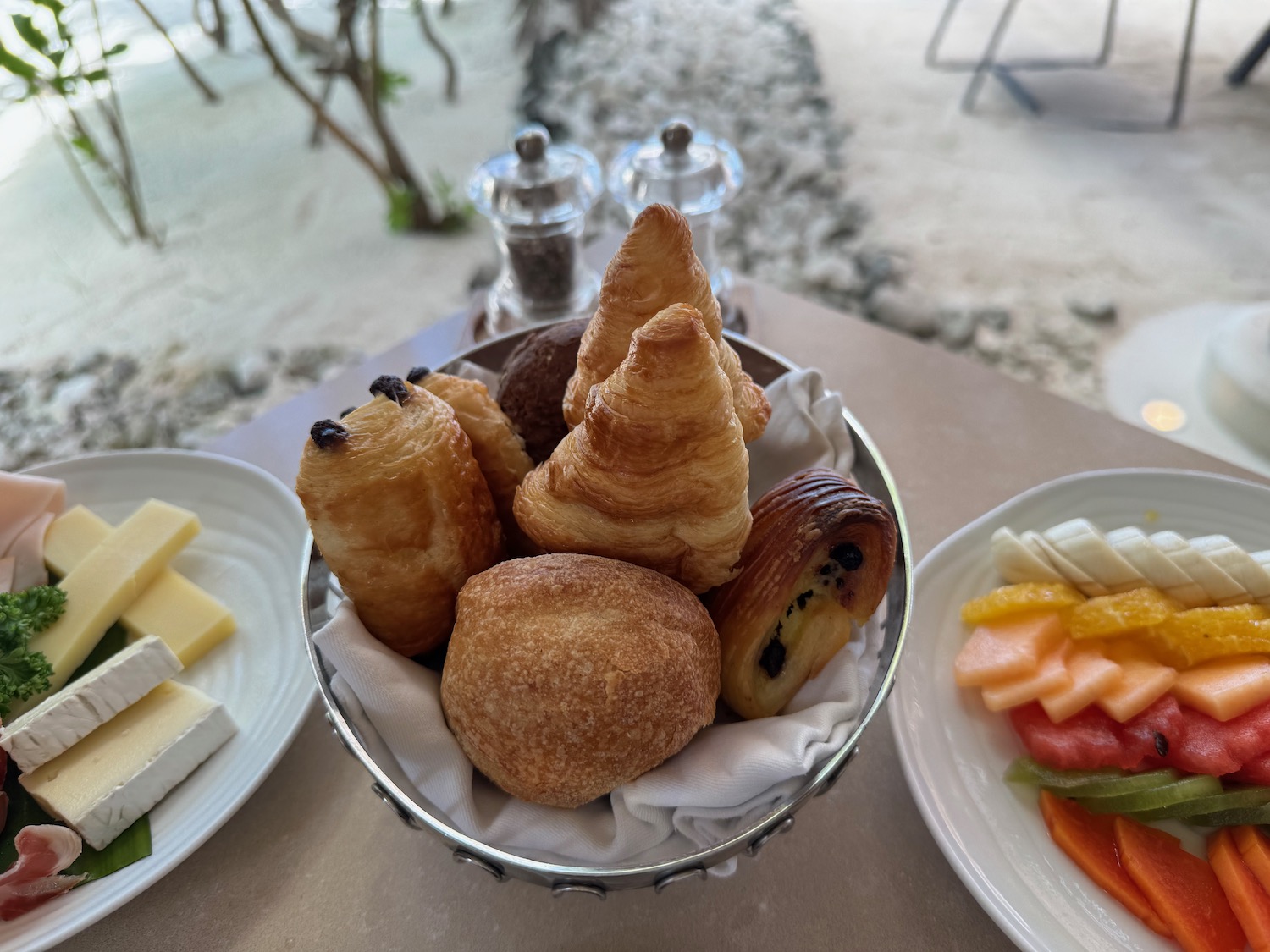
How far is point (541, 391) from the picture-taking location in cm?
64

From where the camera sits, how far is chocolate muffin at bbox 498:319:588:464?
0.64 m

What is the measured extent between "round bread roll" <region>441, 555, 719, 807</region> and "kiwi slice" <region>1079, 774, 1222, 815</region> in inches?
14.3

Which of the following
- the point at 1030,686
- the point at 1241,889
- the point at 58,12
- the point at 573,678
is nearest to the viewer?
the point at 573,678

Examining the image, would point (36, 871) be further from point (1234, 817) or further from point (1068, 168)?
point (1068, 168)

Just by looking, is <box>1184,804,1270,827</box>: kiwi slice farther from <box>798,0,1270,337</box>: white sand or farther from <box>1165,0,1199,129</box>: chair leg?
<box>1165,0,1199,129</box>: chair leg

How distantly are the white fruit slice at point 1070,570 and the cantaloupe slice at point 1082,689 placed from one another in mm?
79

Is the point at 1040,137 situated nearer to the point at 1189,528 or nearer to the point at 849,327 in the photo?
the point at 849,327

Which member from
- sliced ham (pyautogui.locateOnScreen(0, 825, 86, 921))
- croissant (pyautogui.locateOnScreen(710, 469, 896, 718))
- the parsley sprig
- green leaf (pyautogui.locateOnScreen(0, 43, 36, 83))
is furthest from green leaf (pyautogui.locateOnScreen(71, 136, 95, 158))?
croissant (pyautogui.locateOnScreen(710, 469, 896, 718))

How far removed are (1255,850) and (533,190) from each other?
3.24ft

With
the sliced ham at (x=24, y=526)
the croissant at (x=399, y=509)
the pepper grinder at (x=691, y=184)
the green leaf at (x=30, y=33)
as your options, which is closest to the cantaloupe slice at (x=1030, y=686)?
the croissant at (x=399, y=509)

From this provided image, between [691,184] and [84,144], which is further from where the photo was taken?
[84,144]

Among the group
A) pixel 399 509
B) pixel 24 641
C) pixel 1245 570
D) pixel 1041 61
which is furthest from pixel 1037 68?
pixel 24 641

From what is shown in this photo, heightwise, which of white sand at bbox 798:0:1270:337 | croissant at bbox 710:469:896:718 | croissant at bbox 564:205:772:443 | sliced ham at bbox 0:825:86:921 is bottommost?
white sand at bbox 798:0:1270:337

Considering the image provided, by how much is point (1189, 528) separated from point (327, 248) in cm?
226
